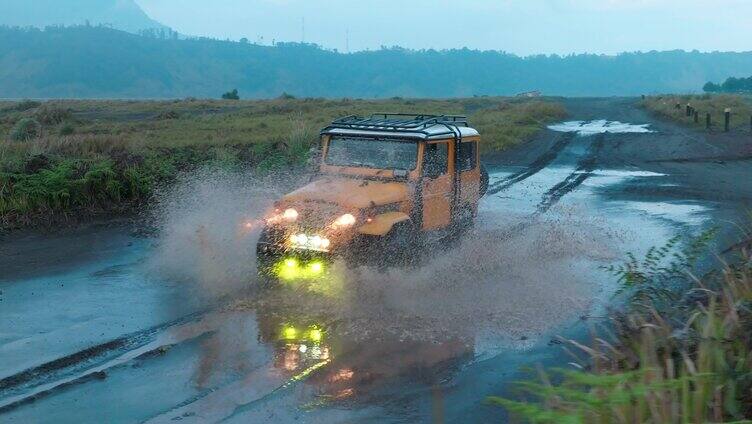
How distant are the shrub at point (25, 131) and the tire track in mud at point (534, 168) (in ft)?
41.6

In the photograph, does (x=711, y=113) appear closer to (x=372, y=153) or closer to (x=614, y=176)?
(x=614, y=176)

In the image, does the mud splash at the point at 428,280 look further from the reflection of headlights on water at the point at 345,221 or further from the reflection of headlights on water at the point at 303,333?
the reflection of headlights on water at the point at 345,221

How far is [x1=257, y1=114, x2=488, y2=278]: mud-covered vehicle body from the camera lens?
9.19m

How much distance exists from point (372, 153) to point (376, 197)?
1.07 metres

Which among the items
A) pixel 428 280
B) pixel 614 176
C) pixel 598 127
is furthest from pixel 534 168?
pixel 598 127

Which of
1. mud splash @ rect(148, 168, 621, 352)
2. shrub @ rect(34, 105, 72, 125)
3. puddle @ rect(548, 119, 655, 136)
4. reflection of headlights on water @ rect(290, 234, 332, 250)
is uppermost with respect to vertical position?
shrub @ rect(34, 105, 72, 125)

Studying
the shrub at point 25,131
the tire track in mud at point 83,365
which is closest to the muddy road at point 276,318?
the tire track in mud at point 83,365

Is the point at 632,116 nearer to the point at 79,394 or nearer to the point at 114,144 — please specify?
the point at 114,144

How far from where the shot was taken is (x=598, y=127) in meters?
41.8

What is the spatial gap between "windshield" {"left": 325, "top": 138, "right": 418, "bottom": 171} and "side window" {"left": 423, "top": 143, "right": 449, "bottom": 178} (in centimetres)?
17

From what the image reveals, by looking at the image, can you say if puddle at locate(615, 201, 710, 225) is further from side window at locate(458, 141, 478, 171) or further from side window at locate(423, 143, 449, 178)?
side window at locate(423, 143, 449, 178)

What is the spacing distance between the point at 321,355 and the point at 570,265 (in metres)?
4.96

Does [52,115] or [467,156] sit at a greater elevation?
[52,115]

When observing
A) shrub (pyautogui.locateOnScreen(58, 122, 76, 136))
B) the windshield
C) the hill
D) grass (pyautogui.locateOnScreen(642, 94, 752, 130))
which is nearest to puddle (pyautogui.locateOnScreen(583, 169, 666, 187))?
the windshield
